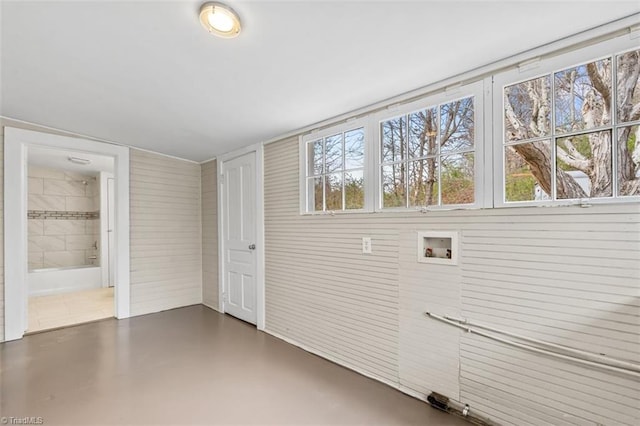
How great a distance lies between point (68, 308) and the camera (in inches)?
170

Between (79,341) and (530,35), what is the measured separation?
4.61 metres

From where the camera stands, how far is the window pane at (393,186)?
231 centimetres

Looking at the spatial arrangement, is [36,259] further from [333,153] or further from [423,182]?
[423,182]

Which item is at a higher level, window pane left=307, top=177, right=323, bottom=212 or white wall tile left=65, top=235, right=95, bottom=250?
window pane left=307, top=177, right=323, bottom=212

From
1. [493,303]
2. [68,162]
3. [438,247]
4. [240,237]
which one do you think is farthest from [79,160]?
[493,303]

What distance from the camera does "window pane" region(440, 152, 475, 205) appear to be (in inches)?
77.1

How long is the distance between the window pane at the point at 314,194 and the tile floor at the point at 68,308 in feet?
10.7

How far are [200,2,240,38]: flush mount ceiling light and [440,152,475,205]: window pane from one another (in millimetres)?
1547

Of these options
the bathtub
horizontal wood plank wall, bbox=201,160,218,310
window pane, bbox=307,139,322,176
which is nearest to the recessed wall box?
window pane, bbox=307,139,322,176

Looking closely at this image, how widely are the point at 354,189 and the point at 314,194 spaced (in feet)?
1.72

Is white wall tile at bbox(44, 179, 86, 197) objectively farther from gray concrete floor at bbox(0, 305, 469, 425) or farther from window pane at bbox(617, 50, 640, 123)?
window pane at bbox(617, 50, 640, 123)

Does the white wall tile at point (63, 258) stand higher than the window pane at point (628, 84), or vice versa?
the window pane at point (628, 84)

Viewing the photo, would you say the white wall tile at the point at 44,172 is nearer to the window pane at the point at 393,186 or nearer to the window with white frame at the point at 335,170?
the window with white frame at the point at 335,170

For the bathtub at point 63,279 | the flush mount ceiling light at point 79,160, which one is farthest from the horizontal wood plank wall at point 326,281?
the bathtub at point 63,279
